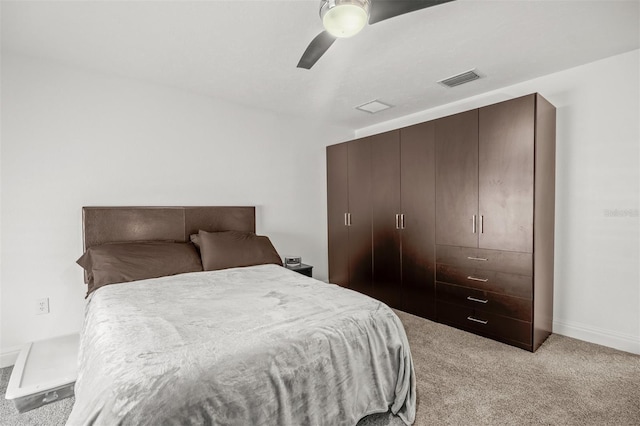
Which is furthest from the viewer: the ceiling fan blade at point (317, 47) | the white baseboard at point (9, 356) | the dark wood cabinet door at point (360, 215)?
the dark wood cabinet door at point (360, 215)

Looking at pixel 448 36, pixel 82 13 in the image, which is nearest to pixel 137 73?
pixel 82 13

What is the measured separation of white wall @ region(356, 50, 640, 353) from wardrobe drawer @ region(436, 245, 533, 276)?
624 mm

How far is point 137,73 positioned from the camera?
2688 mm

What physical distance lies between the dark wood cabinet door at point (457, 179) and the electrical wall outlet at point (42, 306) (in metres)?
3.50

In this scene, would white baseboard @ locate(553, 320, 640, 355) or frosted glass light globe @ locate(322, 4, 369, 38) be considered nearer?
frosted glass light globe @ locate(322, 4, 369, 38)

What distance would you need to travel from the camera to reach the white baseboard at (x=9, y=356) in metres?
2.23

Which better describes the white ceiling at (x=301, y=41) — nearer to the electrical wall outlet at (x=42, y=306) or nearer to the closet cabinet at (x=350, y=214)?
the closet cabinet at (x=350, y=214)

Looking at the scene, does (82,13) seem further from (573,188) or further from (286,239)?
(573,188)

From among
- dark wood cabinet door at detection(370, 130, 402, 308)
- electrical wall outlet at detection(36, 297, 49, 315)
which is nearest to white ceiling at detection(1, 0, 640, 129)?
dark wood cabinet door at detection(370, 130, 402, 308)

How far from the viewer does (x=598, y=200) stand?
253 cm

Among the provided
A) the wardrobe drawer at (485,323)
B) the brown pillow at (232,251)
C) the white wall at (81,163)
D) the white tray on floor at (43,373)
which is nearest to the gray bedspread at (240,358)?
the white tray on floor at (43,373)

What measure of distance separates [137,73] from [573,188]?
406 cm

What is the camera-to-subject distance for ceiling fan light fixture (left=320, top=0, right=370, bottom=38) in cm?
135

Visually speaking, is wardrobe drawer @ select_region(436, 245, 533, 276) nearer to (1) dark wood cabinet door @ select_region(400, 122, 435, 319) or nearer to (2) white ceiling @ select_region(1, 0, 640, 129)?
(1) dark wood cabinet door @ select_region(400, 122, 435, 319)
